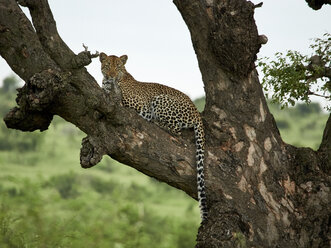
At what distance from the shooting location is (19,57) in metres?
7.30

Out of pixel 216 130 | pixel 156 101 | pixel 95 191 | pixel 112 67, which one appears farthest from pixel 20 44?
pixel 95 191

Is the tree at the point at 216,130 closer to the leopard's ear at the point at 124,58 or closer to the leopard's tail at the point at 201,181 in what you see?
the leopard's tail at the point at 201,181

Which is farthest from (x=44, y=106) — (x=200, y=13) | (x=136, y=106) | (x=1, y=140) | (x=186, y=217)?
(x=1, y=140)

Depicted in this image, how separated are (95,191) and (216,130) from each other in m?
35.6

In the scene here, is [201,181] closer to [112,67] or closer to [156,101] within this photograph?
[156,101]

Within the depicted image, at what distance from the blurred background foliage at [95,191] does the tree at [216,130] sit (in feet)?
25.2

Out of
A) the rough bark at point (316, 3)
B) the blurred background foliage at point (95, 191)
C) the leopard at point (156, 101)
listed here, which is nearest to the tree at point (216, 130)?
the leopard at point (156, 101)

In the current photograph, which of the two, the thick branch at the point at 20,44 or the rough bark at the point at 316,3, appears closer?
the thick branch at the point at 20,44

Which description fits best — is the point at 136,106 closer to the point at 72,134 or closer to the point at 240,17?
the point at 240,17

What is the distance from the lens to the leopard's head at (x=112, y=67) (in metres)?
9.02

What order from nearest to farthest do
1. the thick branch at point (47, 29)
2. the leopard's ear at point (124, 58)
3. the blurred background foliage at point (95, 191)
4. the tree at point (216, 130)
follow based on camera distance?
the tree at point (216, 130)
the thick branch at point (47, 29)
the leopard's ear at point (124, 58)
the blurred background foliage at point (95, 191)

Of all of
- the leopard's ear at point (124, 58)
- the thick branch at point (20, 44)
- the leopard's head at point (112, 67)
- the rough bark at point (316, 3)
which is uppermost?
the rough bark at point (316, 3)

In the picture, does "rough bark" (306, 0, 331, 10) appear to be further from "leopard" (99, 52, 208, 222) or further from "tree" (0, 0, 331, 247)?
"leopard" (99, 52, 208, 222)

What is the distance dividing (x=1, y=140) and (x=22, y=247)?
39741 millimetres
